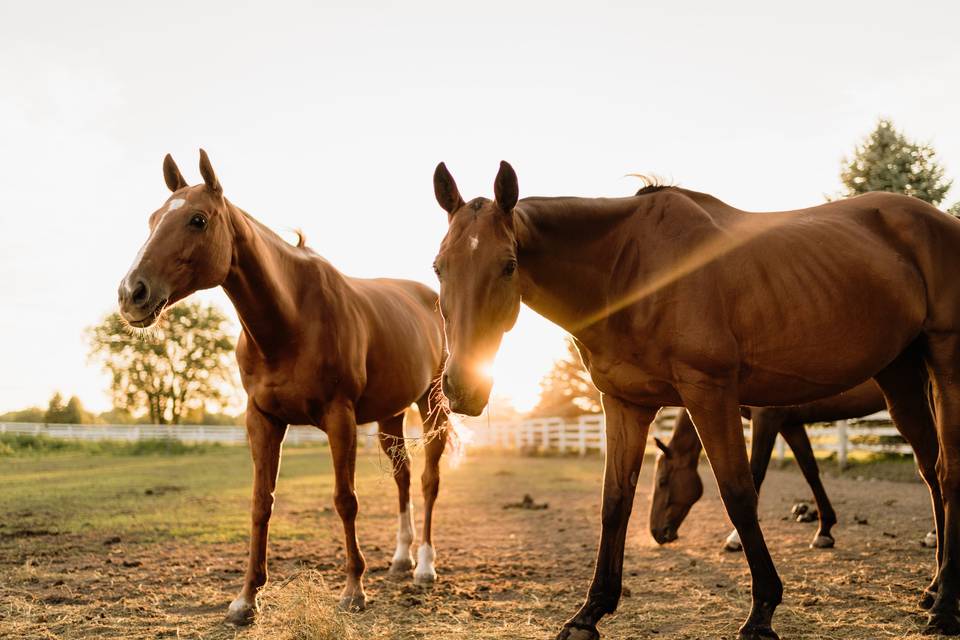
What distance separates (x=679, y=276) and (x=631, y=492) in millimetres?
1294

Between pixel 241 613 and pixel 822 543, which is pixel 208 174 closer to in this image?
pixel 241 613

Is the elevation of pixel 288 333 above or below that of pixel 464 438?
above

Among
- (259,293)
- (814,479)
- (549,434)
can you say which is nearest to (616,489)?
(259,293)

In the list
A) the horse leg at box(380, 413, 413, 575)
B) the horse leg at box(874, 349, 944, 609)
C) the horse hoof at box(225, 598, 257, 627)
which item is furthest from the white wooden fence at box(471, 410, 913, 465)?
the horse leg at box(874, 349, 944, 609)

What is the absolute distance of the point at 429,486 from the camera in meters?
6.80

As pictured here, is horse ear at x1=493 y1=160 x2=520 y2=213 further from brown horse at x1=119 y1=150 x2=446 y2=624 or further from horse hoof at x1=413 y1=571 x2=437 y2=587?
horse hoof at x1=413 y1=571 x2=437 y2=587

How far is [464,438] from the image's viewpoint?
6.76 m

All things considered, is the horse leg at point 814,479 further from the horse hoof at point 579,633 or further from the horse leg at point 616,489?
the horse hoof at point 579,633

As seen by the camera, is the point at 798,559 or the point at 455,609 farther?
the point at 798,559

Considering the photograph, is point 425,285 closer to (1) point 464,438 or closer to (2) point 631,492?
(1) point 464,438

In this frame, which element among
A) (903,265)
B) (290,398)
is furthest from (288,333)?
(903,265)

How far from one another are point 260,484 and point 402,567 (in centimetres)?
189

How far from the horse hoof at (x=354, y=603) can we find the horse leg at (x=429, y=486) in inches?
37.3

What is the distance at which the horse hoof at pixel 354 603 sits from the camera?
472cm
